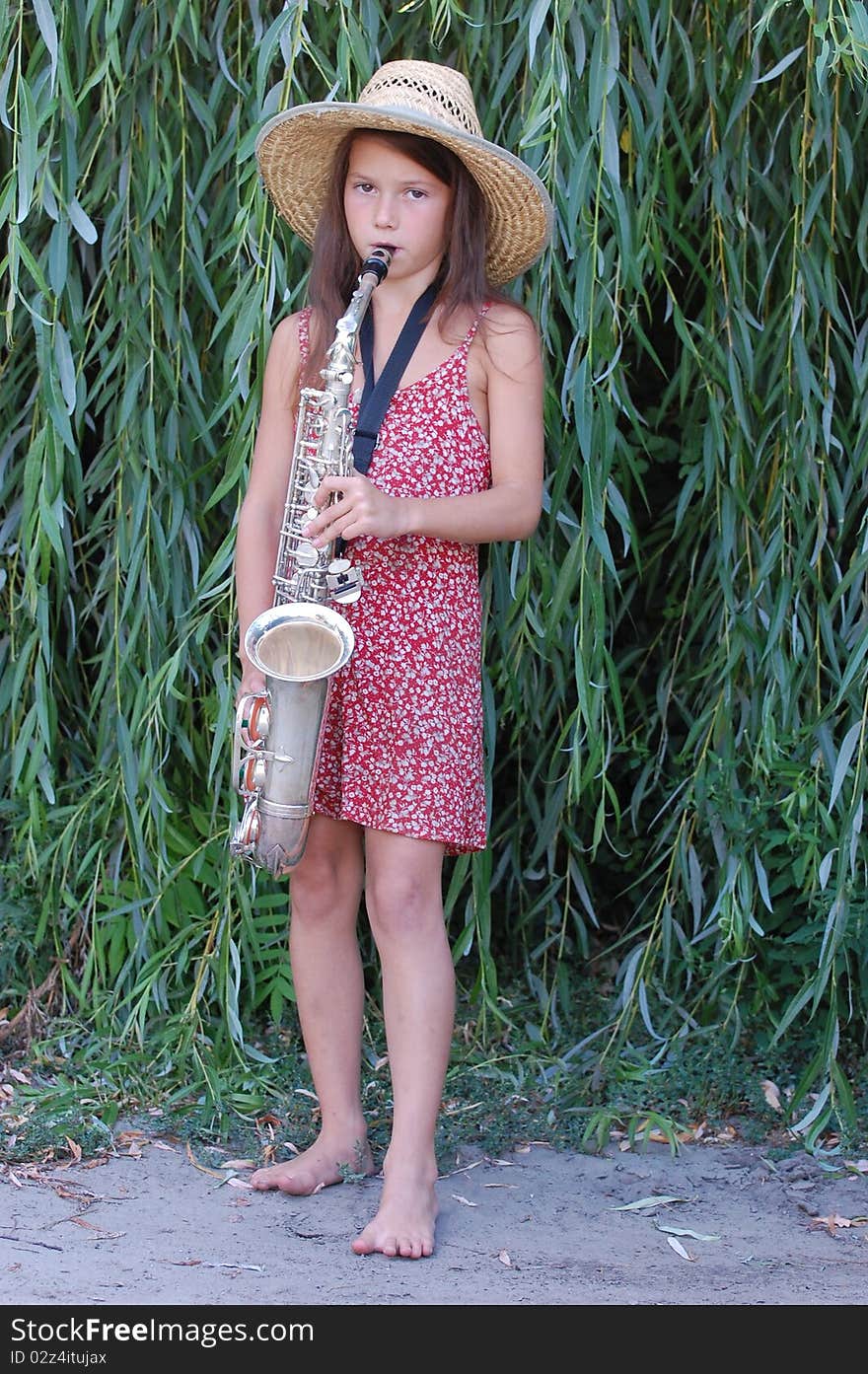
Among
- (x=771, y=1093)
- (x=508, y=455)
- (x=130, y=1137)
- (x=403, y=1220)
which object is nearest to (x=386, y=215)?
(x=508, y=455)

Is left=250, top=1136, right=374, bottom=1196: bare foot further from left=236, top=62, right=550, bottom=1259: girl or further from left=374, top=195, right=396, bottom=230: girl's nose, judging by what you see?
left=374, top=195, right=396, bottom=230: girl's nose

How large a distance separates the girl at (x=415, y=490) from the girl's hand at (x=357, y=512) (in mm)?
99

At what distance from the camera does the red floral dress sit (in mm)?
2510

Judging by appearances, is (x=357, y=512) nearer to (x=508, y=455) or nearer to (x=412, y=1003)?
(x=508, y=455)

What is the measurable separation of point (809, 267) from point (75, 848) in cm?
171

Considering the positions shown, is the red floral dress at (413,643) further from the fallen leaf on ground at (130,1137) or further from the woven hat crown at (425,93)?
the fallen leaf on ground at (130,1137)

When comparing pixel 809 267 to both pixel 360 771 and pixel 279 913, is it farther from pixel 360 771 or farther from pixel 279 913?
pixel 279 913

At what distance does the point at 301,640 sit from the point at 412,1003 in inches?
22.0

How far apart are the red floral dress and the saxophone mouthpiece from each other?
0.18 metres

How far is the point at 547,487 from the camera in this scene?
9.90 feet

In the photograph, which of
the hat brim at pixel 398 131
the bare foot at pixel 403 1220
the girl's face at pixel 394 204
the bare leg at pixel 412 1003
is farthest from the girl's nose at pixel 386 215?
the bare foot at pixel 403 1220

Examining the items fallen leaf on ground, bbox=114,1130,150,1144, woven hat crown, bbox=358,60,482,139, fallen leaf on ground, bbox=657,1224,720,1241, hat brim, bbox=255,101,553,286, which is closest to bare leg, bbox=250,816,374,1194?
fallen leaf on ground, bbox=114,1130,150,1144

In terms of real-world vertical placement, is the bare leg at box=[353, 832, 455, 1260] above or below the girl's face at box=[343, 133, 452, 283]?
below

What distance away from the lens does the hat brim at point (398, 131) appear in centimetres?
241
